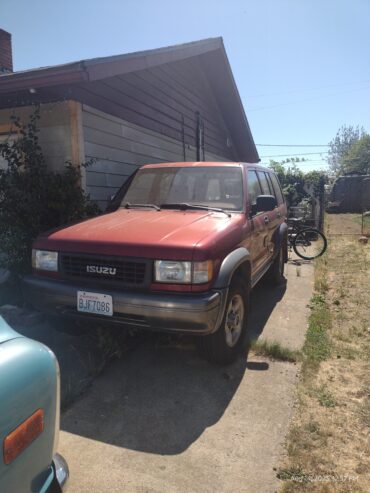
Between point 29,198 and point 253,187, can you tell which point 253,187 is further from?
point 29,198

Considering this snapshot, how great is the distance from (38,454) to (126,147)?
612 cm

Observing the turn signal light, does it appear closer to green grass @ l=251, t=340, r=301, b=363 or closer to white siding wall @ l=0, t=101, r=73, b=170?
green grass @ l=251, t=340, r=301, b=363

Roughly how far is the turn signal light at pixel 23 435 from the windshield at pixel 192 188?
3.20 meters

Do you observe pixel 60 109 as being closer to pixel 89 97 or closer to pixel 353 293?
pixel 89 97

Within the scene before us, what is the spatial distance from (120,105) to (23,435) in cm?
624

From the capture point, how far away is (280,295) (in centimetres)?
614

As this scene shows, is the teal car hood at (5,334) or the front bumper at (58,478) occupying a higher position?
the teal car hood at (5,334)

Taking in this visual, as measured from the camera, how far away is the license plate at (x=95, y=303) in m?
3.17

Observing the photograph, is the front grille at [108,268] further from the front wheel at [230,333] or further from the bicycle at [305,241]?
the bicycle at [305,241]

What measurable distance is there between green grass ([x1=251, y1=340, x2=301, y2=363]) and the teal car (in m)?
2.73

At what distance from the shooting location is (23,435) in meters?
1.28

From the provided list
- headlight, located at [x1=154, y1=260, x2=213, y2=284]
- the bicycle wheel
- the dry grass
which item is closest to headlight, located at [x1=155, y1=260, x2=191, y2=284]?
headlight, located at [x1=154, y1=260, x2=213, y2=284]

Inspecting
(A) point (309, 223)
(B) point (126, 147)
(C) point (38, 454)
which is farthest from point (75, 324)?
(A) point (309, 223)

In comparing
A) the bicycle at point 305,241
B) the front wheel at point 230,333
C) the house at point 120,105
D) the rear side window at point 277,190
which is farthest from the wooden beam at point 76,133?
the bicycle at point 305,241
